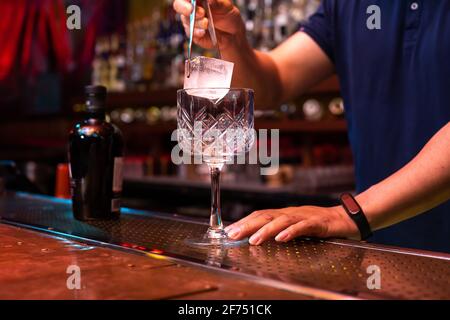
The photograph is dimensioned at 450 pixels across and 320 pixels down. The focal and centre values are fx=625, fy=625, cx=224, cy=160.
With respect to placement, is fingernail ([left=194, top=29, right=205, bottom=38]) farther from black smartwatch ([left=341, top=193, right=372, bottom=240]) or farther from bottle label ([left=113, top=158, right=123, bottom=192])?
black smartwatch ([left=341, top=193, right=372, bottom=240])

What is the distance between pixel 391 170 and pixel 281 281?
3.32 ft

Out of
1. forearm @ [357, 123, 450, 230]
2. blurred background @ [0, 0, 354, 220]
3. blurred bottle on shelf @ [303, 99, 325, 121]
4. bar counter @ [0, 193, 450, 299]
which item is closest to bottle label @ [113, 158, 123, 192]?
bar counter @ [0, 193, 450, 299]

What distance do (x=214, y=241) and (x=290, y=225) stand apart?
0.14 meters

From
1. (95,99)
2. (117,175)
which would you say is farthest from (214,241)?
(95,99)

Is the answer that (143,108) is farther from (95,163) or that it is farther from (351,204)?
(351,204)

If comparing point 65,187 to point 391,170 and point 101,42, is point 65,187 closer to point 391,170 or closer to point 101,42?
point 391,170

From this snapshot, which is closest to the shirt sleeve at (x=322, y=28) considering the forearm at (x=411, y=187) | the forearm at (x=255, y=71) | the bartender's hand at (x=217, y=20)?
the forearm at (x=255, y=71)

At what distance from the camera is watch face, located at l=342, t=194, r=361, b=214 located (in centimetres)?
123

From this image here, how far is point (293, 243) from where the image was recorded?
1.16 meters

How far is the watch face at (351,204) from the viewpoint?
1.23 m

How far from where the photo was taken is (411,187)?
4.18 ft

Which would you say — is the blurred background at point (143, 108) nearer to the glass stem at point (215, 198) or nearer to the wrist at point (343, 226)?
the glass stem at point (215, 198)

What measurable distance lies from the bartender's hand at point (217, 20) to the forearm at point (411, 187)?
0.53 meters

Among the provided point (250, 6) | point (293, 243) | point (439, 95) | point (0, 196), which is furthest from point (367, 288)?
point (250, 6)
